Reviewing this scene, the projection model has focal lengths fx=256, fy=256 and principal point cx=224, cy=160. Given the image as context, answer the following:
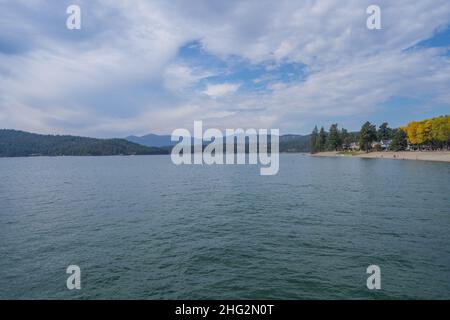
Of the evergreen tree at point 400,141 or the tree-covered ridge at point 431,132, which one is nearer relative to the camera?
the tree-covered ridge at point 431,132

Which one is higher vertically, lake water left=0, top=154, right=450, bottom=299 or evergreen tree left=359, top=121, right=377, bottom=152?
evergreen tree left=359, top=121, right=377, bottom=152

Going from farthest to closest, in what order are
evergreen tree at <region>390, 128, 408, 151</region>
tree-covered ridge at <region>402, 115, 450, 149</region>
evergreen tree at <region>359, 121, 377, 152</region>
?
evergreen tree at <region>359, 121, 377, 152</region>
evergreen tree at <region>390, 128, 408, 151</region>
tree-covered ridge at <region>402, 115, 450, 149</region>

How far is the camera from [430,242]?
62.6 feet

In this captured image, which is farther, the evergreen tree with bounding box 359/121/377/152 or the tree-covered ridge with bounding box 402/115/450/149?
the evergreen tree with bounding box 359/121/377/152

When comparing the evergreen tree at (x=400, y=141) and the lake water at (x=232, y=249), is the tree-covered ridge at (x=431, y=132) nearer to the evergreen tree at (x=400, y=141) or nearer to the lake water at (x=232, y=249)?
the evergreen tree at (x=400, y=141)

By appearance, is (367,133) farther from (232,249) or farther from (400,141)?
(232,249)

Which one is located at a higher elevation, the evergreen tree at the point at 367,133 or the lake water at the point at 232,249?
the evergreen tree at the point at 367,133

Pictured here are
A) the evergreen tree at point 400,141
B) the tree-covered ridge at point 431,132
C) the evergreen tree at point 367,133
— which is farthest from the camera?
the evergreen tree at point 367,133

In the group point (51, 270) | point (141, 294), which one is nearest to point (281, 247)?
point (141, 294)

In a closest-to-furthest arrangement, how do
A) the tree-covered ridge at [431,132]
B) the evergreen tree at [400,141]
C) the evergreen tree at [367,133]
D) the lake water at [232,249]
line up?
1. the lake water at [232,249]
2. the tree-covered ridge at [431,132]
3. the evergreen tree at [400,141]
4. the evergreen tree at [367,133]

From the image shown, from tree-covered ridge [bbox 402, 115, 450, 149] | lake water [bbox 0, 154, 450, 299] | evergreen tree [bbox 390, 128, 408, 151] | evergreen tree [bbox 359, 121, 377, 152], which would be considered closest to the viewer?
lake water [bbox 0, 154, 450, 299]

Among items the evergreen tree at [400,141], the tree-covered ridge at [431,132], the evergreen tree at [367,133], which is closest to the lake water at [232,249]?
the tree-covered ridge at [431,132]

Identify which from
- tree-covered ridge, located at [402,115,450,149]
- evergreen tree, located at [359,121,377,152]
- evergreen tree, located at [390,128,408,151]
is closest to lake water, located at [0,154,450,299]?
tree-covered ridge, located at [402,115,450,149]

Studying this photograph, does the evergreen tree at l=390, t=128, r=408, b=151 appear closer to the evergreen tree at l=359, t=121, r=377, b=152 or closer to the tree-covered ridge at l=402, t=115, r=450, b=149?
the tree-covered ridge at l=402, t=115, r=450, b=149
